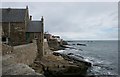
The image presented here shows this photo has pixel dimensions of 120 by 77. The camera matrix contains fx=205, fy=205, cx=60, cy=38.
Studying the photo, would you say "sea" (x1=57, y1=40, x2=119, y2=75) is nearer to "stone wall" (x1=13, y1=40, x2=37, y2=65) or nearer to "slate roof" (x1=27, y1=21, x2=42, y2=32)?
"stone wall" (x1=13, y1=40, x2=37, y2=65)

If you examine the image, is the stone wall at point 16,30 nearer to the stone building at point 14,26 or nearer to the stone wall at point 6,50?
the stone building at point 14,26

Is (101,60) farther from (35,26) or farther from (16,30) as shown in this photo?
(16,30)

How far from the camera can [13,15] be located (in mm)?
44875

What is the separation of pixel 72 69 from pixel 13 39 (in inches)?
676

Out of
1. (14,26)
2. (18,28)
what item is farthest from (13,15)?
(18,28)

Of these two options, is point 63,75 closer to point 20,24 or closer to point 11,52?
point 11,52

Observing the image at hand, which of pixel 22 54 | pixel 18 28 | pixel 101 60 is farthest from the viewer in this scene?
pixel 101 60

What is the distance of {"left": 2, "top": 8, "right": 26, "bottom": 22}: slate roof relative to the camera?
4388cm

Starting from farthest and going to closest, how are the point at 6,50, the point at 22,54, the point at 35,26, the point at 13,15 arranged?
the point at 35,26
the point at 13,15
the point at 22,54
the point at 6,50

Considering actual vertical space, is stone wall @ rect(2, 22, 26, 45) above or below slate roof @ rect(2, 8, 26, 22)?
below

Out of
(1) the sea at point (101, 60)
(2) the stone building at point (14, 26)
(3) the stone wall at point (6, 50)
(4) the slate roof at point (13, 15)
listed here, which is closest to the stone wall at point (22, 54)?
(3) the stone wall at point (6, 50)

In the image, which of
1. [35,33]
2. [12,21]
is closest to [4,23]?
[12,21]

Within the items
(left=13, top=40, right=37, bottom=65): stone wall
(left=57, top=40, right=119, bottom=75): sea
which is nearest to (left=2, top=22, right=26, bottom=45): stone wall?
(left=57, top=40, right=119, bottom=75): sea

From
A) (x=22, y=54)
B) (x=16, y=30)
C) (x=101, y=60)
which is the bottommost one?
(x=101, y=60)
